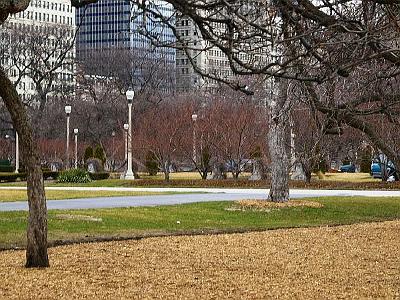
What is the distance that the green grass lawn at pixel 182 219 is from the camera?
1634 centimetres

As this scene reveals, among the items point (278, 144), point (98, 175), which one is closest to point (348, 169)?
point (98, 175)

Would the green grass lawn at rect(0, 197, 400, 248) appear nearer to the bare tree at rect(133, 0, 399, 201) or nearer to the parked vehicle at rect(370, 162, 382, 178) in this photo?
→ the bare tree at rect(133, 0, 399, 201)

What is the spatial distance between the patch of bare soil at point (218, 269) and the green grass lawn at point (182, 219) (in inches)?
59.1

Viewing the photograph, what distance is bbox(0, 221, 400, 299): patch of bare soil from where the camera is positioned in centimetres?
955

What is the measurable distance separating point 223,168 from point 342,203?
18641 mm

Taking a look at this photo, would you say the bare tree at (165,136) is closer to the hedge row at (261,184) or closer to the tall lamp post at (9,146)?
the hedge row at (261,184)

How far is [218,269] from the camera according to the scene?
1147 cm

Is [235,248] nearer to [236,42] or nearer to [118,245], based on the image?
[118,245]

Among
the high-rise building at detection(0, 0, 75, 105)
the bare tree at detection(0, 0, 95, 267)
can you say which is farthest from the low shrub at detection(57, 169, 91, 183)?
the bare tree at detection(0, 0, 95, 267)

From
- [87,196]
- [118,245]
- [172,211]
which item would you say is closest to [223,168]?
[87,196]

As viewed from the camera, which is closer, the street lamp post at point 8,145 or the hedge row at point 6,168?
the hedge row at point 6,168

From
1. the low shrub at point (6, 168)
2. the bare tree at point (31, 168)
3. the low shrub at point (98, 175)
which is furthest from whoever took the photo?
the low shrub at point (6, 168)

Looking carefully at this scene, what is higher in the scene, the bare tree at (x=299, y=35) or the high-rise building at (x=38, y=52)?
the high-rise building at (x=38, y=52)

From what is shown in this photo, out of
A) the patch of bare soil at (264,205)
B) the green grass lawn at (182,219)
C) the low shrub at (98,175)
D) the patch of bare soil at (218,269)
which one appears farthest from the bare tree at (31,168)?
the low shrub at (98,175)
